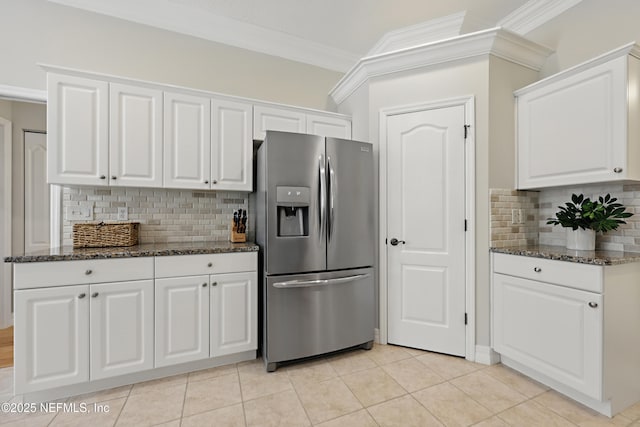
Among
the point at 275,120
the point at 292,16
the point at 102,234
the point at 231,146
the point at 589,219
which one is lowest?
the point at 102,234

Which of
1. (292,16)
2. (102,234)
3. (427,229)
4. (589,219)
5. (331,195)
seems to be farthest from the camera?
(292,16)

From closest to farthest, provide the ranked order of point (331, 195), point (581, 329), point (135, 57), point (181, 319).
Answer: point (581, 329) → point (181, 319) → point (331, 195) → point (135, 57)

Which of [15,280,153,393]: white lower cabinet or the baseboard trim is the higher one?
[15,280,153,393]: white lower cabinet

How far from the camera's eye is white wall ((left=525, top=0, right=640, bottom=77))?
2.07m

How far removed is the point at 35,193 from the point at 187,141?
6.53 feet

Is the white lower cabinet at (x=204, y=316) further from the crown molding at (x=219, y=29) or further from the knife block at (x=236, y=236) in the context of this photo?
the crown molding at (x=219, y=29)

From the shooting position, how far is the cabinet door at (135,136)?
2207 mm

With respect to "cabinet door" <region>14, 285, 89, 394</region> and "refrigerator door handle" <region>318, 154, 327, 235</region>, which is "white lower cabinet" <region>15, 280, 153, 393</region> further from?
"refrigerator door handle" <region>318, 154, 327, 235</region>

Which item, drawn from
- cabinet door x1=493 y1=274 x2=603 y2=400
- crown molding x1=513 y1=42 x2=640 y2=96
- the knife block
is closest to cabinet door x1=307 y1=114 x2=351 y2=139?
the knife block

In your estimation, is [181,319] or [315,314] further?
[315,314]

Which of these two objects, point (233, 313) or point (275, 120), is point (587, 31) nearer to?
point (275, 120)

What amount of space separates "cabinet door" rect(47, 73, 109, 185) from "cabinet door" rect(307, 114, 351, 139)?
1671mm

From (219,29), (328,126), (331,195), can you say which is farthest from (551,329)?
(219,29)

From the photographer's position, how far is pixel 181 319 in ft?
6.88
